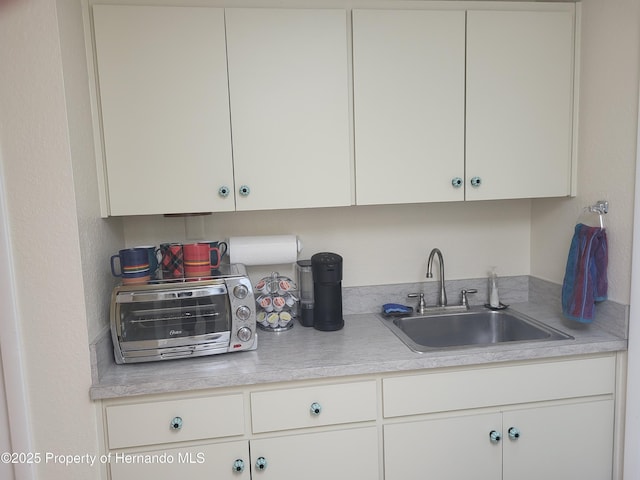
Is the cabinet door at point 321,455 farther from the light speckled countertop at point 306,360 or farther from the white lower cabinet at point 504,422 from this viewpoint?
the light speckled countertop at point 306,360

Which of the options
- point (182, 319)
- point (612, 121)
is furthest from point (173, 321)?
point (612, 121)

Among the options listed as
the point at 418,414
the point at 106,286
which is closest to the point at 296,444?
the point at 418,414

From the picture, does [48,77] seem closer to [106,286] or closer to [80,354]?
[106,286]

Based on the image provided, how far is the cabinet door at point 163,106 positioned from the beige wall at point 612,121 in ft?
4.61

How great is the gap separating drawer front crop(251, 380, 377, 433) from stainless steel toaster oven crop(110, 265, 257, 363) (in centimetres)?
23

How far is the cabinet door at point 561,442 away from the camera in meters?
1.67

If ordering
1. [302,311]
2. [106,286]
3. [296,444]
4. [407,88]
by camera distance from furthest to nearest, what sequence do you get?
[302,311]
[407,88]
[106,286]
[296,444]

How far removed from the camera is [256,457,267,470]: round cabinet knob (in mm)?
1521

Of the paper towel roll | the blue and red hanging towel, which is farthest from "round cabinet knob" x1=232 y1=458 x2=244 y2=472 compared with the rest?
the blue and red hanging towel

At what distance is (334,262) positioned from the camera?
5.99ft

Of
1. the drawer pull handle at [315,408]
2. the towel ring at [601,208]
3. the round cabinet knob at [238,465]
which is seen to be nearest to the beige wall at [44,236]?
the round cabinet knob at [238,465]

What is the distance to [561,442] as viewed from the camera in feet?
5.56

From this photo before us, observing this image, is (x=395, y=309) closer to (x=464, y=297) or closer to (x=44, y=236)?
(x=464, y=297)

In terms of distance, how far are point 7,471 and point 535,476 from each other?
71.1 inches
